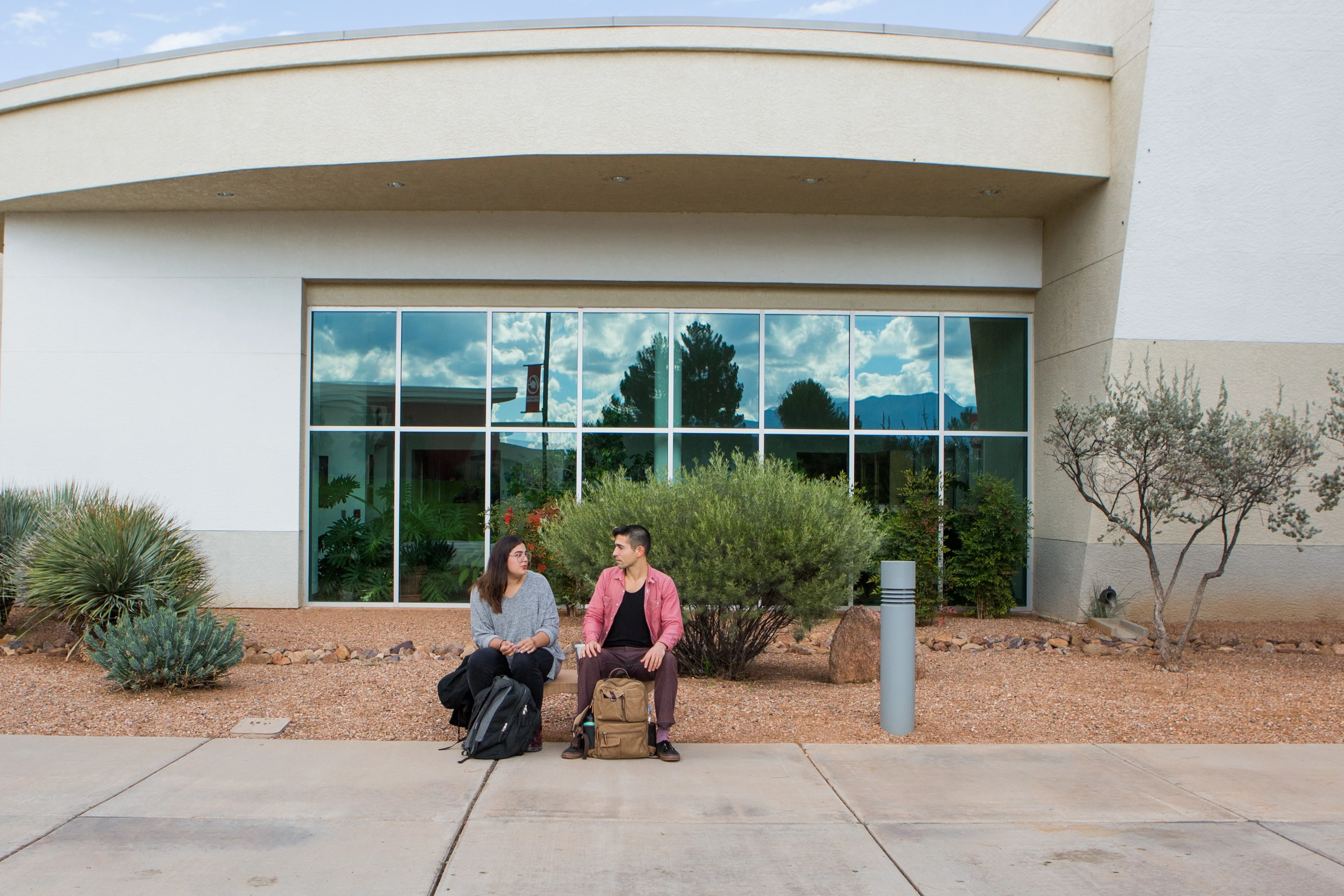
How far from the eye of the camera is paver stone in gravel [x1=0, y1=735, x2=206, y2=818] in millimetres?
4855

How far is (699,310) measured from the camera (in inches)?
512

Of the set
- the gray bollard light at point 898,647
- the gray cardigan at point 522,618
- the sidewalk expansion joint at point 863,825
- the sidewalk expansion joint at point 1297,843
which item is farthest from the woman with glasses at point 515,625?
the sidewalk expansion joint at point 1297,843

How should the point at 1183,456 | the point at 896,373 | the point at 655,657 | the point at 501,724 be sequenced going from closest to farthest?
1. the point at 501,724
2. the point at 655,657
3. the point at 1183,456
4. the point at 896,373

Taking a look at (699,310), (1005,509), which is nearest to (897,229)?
(699,310)

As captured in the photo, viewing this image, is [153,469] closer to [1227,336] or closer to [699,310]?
[699,310]

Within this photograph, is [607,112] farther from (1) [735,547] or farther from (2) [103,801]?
(2) [103,801]

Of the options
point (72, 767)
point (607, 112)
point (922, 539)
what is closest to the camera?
point (72, 767)

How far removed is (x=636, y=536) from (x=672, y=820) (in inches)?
74.9

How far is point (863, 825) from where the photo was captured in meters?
4.70

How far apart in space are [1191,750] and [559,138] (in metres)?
8.07

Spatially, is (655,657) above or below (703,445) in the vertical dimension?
below

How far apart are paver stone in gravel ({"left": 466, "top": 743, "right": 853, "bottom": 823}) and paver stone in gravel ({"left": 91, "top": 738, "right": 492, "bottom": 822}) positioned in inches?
9.3

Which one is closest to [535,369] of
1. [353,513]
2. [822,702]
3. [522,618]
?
[353,513]

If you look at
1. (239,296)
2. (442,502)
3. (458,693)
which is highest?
(239,296)
